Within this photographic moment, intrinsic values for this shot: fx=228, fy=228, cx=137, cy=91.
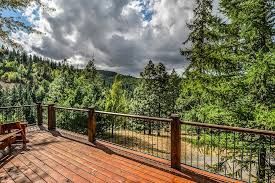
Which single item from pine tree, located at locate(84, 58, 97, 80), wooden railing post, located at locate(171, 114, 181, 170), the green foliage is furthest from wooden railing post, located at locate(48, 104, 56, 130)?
pine tree, located at locate(84, 58, 97, 80)

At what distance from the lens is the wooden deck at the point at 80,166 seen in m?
4.80

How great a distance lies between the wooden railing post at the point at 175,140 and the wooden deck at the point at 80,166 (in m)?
0.23

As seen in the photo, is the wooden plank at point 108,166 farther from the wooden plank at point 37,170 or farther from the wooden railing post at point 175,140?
the wooden plank at point 37,170

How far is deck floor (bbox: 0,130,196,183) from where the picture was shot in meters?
4.79

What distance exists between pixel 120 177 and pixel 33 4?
7.48 meters

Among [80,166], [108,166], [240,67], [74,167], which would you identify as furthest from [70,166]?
[240,67]

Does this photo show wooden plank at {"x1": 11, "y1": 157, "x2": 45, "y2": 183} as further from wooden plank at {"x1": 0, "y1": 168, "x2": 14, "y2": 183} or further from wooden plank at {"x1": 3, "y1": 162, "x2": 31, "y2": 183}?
wooden plank at {"x1": 0, "y1": 168, "x2": 14, "y2": 183}

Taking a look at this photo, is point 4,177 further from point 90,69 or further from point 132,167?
point 90,69

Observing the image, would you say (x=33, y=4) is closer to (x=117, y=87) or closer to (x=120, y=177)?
(x=120, y=177)

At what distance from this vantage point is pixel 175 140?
5293 millimetres

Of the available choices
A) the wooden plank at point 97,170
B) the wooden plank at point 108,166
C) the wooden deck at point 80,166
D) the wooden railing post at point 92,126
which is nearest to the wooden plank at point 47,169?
the wooden deck at point 80,166

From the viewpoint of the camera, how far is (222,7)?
27.5 feet

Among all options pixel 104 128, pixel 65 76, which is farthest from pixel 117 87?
pixel 104 128

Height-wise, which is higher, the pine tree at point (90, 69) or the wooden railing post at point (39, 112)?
the pine tree at point (90, 69)
